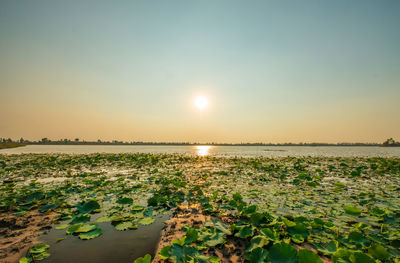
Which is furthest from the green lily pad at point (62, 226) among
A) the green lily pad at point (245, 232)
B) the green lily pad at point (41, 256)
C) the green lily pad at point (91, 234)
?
the green lily pad at point (245, 232)

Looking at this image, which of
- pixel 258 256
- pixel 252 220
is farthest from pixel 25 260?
pixel 252 220

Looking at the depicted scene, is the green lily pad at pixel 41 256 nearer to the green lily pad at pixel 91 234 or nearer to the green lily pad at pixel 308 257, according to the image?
the green lily pad at pixel 91 234

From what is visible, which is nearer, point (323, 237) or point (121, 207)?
point (323, 237)

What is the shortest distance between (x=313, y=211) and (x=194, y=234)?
3419mm

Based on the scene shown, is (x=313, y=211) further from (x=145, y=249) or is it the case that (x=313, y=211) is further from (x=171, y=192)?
(x=171, y=192)

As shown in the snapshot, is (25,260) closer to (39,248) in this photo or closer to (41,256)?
(41,256)

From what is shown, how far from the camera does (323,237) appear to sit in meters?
3.38

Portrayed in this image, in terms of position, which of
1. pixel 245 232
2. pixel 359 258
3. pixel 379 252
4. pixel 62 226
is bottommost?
pixel 62 226

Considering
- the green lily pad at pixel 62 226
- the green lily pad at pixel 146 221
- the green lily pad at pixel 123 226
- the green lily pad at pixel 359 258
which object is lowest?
the green lily pad at pixel 62 226

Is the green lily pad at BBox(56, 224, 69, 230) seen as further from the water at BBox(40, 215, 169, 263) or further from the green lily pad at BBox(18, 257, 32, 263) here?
the green lily pad at BBox(18, 257, 32, 263)

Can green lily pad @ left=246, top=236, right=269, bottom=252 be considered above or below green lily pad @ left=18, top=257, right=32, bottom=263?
above

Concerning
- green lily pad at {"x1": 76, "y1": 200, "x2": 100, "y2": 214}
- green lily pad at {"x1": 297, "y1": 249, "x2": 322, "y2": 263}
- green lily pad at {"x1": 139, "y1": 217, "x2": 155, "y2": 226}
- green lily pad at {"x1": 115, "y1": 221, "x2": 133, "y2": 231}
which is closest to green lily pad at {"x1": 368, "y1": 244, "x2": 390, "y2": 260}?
green lily pad at {"x1": 297, "y1": 249, "x2": 322, "y2": 263}

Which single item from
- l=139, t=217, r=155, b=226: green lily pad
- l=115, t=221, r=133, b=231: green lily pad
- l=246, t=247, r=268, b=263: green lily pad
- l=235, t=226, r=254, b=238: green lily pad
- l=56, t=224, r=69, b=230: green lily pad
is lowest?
l=56, t=224, r=69, b=230: green lily pad

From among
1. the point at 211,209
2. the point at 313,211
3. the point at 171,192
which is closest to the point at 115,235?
the point at 211,209
